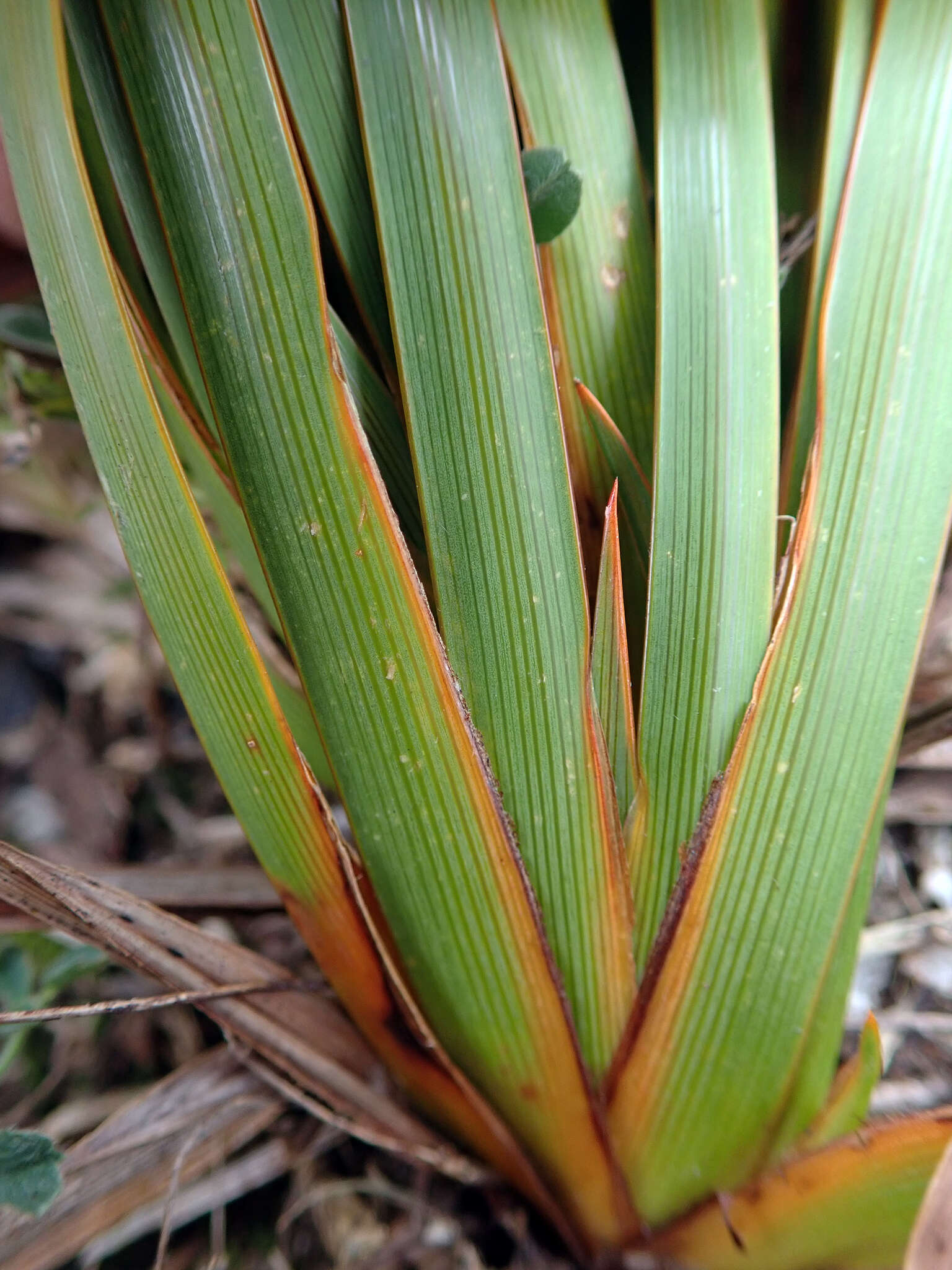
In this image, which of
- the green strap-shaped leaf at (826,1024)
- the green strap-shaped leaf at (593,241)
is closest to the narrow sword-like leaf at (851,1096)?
the green strap-shaped leaf at (826,1024)

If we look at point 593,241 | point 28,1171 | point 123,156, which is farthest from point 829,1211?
point 123,156

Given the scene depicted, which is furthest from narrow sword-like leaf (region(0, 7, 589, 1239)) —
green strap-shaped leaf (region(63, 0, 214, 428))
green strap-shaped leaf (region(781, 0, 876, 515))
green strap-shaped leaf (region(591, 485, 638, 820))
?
green strap-shaped leaf (region(781, 0, 876, 515))

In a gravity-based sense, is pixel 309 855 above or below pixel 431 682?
below

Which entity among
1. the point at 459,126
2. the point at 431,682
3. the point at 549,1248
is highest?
the point at 459,126

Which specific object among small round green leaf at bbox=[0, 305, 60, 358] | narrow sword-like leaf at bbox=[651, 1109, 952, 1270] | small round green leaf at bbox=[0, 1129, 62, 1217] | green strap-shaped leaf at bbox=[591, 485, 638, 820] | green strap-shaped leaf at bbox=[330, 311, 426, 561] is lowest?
narrow sword-like leaf at bbox=[651, 1109, 952, 1270]

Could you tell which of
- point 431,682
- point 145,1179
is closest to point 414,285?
point 431,682

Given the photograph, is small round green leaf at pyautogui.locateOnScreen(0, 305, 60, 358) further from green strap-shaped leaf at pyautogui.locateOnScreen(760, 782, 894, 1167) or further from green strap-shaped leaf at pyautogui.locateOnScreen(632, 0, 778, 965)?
green strap-shaped leaf at pyautogui.locateOnScreen(760, 782, 894, 1167)

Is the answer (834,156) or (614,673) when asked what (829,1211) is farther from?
(834,156)

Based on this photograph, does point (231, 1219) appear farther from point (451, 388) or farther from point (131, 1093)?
point (451, 388)
